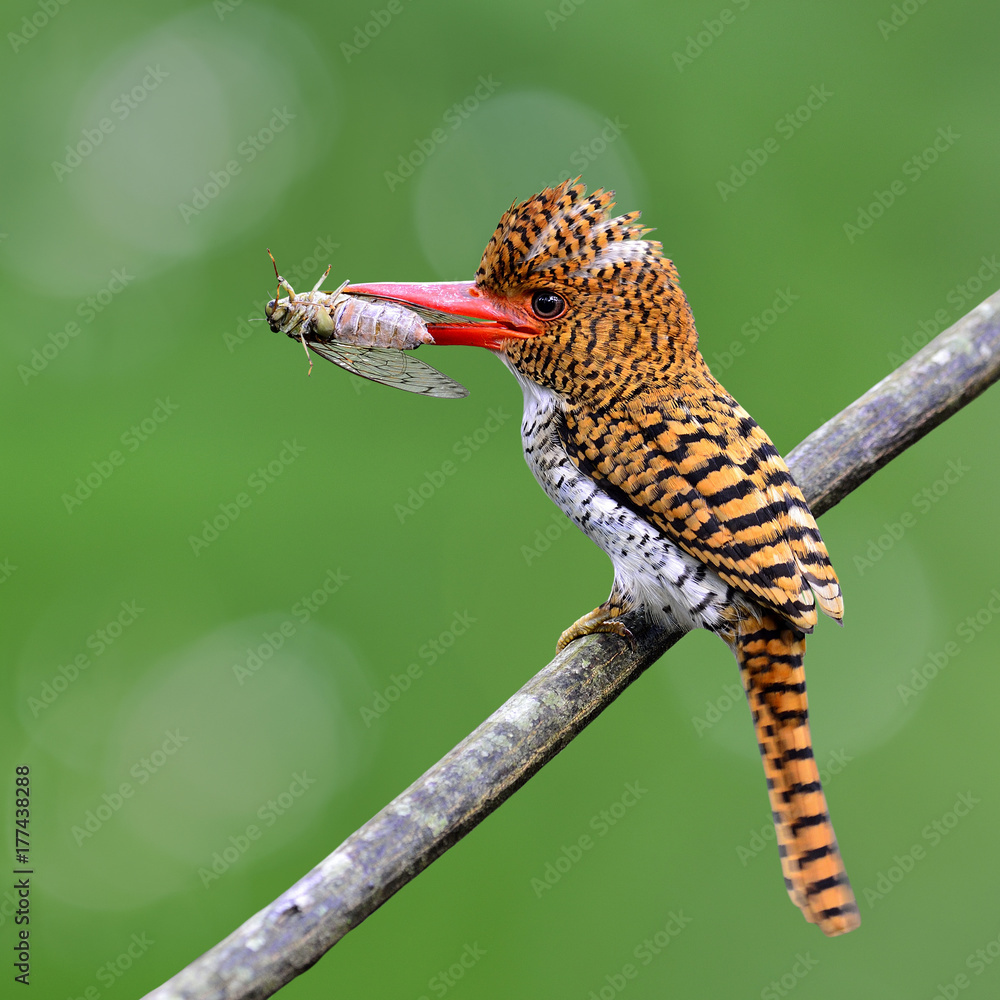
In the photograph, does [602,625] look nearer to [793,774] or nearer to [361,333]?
[793,774]

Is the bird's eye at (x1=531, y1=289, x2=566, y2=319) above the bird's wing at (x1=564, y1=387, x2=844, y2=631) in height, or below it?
above

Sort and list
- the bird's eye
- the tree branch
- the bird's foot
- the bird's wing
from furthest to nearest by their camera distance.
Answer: the bird's eye → the bird's foot → the bird's wing → the tree branch

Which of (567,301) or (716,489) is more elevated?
(567,301)

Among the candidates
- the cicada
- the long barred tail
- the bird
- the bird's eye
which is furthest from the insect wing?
the long barred tail

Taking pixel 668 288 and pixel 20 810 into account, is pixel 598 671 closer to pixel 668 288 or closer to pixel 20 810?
pixel 668 288

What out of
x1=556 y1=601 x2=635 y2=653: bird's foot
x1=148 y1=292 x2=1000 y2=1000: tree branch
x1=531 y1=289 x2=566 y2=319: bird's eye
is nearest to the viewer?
x1=148 y1=292 x2=1000 y2=1000: tree branch

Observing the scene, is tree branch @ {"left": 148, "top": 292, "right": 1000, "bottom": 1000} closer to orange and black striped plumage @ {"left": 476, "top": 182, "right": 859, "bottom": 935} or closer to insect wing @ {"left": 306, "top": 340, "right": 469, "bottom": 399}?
orange and black striped plumage @ {"left": 476, "top": 182, "right": 859, "bottom": 935}

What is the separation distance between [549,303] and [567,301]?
0.04 metres

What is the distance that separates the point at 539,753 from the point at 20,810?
221 centimetres

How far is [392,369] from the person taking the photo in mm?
2355

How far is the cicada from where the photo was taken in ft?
7.34

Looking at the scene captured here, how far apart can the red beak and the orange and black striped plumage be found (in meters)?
0.02

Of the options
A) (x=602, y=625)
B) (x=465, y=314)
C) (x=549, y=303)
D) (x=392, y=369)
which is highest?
(x=549, y=303)

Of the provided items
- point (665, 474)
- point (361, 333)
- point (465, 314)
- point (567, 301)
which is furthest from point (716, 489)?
point (361, 333)
